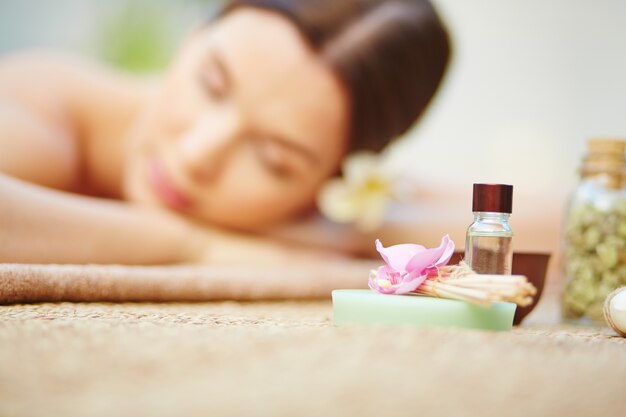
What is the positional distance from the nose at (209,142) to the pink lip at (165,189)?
0.27 feet

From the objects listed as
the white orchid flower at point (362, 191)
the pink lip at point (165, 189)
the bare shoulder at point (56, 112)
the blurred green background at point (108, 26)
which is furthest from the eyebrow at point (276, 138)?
the blurred green background at point (108, 26)

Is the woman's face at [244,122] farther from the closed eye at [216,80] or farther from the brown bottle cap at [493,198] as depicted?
the brown bottle cap at [493,198]

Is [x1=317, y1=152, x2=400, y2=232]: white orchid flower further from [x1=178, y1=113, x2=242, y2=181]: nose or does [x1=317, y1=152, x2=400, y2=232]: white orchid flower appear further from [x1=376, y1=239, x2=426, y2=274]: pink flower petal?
[x1=376, y1=239, x2=426, y2=274]: pink flower petal

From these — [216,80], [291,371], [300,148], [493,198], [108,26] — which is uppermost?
[108,26]

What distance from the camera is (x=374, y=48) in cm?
149

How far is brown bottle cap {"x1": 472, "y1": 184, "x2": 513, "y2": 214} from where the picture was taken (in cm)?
67

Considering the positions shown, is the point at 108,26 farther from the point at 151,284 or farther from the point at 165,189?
the point at 151,284

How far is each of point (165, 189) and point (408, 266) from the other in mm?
984

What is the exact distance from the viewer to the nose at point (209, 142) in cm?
144

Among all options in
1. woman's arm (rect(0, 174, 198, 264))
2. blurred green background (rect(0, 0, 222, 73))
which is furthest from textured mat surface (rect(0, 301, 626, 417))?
blurred green background (rect(0, 0, 222, 73))

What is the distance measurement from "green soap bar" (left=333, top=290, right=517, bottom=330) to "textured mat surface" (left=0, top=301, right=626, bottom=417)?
0.09 feet

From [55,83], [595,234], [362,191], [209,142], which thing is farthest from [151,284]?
[55,83]

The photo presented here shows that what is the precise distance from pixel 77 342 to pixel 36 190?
53cm

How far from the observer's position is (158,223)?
1222mm
